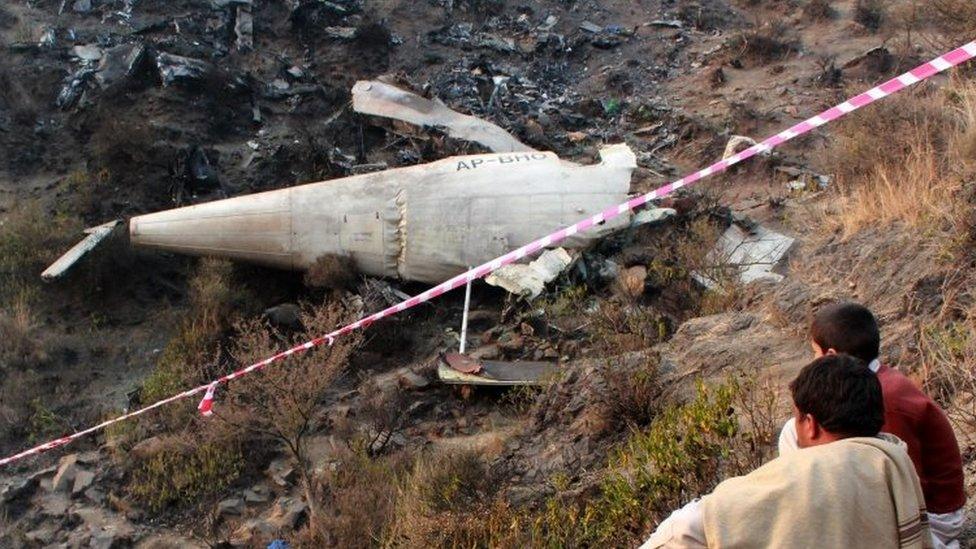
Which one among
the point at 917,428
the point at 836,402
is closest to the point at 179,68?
the point at 917,428

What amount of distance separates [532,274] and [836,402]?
6949 millimetres

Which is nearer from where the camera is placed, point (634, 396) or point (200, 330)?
point (634, 396)

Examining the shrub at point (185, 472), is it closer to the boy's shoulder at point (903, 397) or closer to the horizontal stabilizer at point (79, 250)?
the horizontal stabilizer at point (79, 250)

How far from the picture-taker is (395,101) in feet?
41.8

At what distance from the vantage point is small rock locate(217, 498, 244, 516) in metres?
6.58

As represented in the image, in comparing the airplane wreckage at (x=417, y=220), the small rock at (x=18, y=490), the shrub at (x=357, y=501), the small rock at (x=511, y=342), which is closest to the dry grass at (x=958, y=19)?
the airplane wreckage at (x=417, y=220)

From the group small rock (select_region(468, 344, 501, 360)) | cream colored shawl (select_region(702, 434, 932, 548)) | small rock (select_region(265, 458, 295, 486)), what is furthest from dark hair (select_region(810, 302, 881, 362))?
small rock (select_region(468, 344, 501, 360))

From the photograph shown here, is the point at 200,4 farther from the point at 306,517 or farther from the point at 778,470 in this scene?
the point at 778,470

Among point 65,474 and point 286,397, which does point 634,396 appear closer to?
point 286,397

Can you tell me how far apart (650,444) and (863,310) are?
126 centimetres

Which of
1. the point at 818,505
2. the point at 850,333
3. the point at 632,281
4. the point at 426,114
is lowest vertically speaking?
the point at 632,281

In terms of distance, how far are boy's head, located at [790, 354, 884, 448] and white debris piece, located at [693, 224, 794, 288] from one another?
5.27 m

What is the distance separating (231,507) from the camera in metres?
6.61

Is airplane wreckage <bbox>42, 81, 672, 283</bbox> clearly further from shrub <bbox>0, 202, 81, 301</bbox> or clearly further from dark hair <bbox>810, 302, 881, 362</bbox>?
dark hair <bbox>810, 302, 881, 362</bbox>
